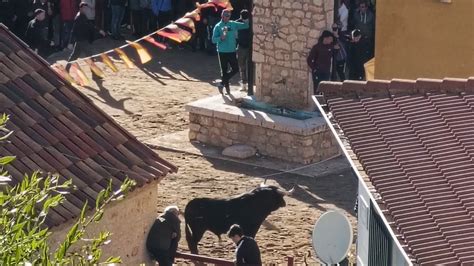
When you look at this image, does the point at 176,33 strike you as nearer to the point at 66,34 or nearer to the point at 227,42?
the point at 227,42

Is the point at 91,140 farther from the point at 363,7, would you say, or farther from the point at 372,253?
the point at 363,7

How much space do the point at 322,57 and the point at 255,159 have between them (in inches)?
69.0

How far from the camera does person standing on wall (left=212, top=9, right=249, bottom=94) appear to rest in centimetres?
2170

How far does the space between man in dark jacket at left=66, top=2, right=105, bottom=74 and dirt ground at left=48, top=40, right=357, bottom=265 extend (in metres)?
0.63

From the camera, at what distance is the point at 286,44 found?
20.4 m

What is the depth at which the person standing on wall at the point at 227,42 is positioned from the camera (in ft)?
71.2

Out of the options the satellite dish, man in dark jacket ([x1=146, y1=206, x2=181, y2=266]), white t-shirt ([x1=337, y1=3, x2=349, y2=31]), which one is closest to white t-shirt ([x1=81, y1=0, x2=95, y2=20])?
white t-shirt ([x1=337, y1=3, x2=349, y2=31])

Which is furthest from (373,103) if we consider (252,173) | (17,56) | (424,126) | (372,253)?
(252,173)

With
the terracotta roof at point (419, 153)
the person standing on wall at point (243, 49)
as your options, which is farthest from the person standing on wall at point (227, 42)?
the terracotta roof at point (419, 153)

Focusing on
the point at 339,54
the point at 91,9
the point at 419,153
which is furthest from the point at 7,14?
the point at 419,153

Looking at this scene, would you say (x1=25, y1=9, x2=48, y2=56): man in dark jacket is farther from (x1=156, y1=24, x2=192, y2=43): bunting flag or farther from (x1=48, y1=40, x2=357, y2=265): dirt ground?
(x1=156, y1=24, x2=192, y2=43): bunting flag

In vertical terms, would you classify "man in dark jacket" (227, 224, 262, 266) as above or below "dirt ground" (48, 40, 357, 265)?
above

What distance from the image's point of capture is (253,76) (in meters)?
21.5

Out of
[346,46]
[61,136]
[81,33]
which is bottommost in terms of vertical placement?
[81,33]
